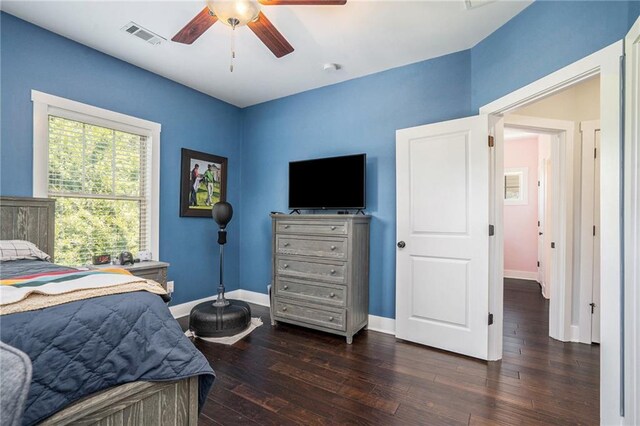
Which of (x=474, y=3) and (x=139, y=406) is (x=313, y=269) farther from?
(x=474, y=3)

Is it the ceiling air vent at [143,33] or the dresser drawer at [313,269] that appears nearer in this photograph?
the ceiling air vent at [143,33]

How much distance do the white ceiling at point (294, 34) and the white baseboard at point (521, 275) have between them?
4921 millimetres

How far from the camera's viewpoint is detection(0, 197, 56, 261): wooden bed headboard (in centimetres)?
217

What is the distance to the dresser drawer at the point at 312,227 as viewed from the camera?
2900 millimetres

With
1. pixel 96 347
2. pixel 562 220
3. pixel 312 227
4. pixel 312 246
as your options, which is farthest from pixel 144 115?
pixel 562 220

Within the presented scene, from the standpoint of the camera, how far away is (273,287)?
10.8 ft

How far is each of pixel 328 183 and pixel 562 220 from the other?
2335mm

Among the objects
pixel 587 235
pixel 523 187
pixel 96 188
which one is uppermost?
pixel 523 187

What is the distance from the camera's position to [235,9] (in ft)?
5.68

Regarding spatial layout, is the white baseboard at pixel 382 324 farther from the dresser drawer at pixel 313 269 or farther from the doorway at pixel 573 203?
the doorway at pixel 573 203

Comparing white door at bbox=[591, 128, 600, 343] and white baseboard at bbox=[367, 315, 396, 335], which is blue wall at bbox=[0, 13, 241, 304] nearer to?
white baseboard at bbox=[367, 315, 396, 335]

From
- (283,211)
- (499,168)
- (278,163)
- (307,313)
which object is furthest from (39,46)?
(499,168)

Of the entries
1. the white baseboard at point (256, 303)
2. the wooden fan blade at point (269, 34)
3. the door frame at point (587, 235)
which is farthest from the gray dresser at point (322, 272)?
the door frame at point (587, 235)

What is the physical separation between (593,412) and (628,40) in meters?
2.08
